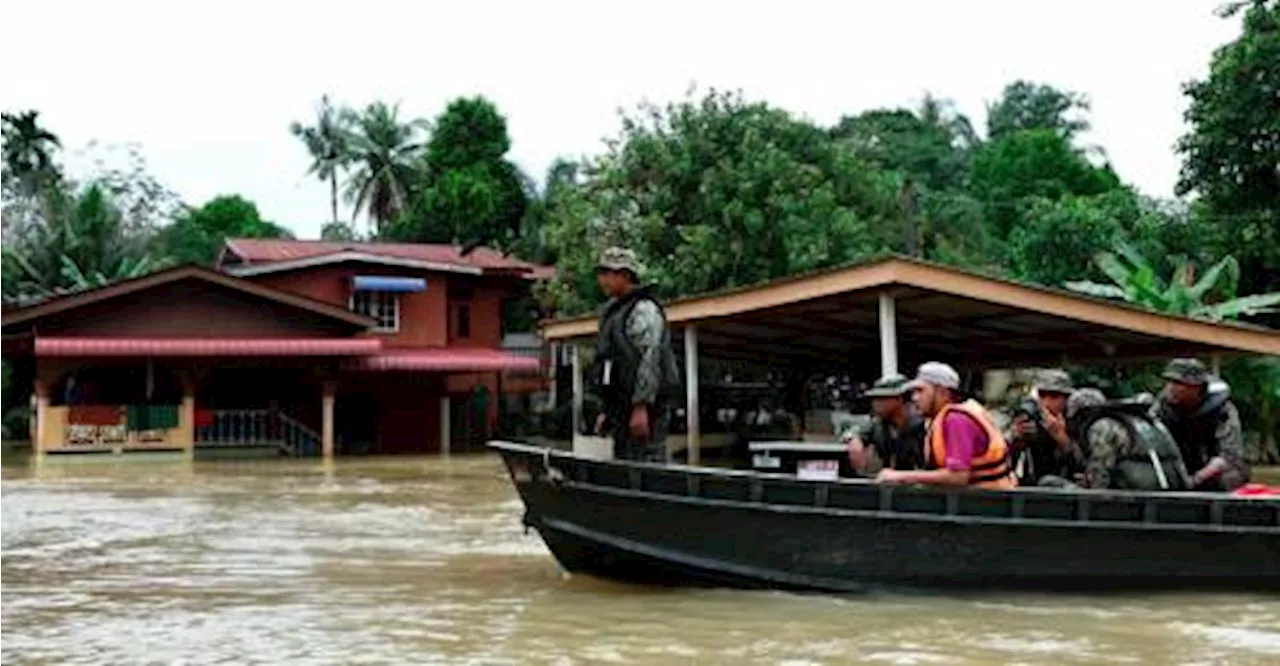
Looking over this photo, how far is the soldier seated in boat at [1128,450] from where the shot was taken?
343 inches

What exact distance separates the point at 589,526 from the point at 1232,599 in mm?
3670

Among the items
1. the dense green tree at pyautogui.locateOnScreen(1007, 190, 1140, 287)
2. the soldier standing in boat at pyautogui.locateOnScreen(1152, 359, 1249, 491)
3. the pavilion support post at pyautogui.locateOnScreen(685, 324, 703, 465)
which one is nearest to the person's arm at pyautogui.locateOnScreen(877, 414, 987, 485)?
the soldier standing in boat at pyautogui.locateOnScreen(1152, 359, 1249, 491)

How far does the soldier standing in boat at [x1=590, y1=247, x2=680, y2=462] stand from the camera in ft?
28.8

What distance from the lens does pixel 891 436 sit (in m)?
8.99

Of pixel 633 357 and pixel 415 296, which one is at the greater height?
pixel 415 296

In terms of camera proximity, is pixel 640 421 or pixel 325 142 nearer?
pixel 640 421

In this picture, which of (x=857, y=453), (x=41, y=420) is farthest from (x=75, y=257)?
(x=857, y=453)

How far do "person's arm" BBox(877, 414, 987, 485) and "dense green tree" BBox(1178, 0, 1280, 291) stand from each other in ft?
61.7

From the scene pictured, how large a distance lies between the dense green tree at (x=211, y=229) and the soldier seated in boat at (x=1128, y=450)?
42.9 metres

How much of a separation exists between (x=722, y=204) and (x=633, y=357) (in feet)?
69.6

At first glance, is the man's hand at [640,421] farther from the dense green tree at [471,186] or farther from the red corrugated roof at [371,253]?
the dense green tree at [471,186]

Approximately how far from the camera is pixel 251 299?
102ft

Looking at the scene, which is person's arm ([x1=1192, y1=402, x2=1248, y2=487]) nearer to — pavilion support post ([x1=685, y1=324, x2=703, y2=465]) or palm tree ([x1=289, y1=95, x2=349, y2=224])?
pavilion support post ([x1=685, y1=324, x2=703, y2=465])

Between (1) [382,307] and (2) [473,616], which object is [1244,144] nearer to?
(1) [382,307]
